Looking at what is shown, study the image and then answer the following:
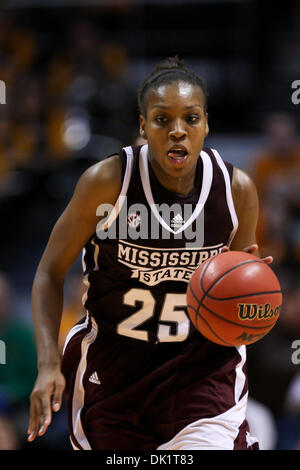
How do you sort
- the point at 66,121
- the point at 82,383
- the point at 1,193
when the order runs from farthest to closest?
the point at 66,121
the point at 1,193
the point at 82,383

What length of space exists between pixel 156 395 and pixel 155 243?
0.61m

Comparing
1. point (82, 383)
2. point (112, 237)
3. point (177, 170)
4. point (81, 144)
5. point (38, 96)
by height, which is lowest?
point (82, 383)

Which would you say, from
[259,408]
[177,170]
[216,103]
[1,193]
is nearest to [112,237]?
[177,170]

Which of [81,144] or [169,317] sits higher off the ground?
[81,144]

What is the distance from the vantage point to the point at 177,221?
284 centimetres

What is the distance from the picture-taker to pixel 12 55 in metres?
8.47

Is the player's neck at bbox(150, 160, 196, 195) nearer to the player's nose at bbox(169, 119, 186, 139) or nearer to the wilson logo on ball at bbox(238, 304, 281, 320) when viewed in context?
the player's nose at bbox(169, 119, 186, 139)

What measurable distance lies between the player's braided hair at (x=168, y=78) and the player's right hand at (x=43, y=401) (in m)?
1.10

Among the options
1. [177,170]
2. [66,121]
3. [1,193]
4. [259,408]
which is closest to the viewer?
[177,170]

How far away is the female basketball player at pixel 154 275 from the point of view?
275cm

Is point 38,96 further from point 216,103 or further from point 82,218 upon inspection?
point 82,218

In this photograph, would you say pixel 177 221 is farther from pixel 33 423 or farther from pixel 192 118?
pixel 33 423

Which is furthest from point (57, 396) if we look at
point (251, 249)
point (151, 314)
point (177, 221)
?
point (251, 249)

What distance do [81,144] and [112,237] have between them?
184 inches
